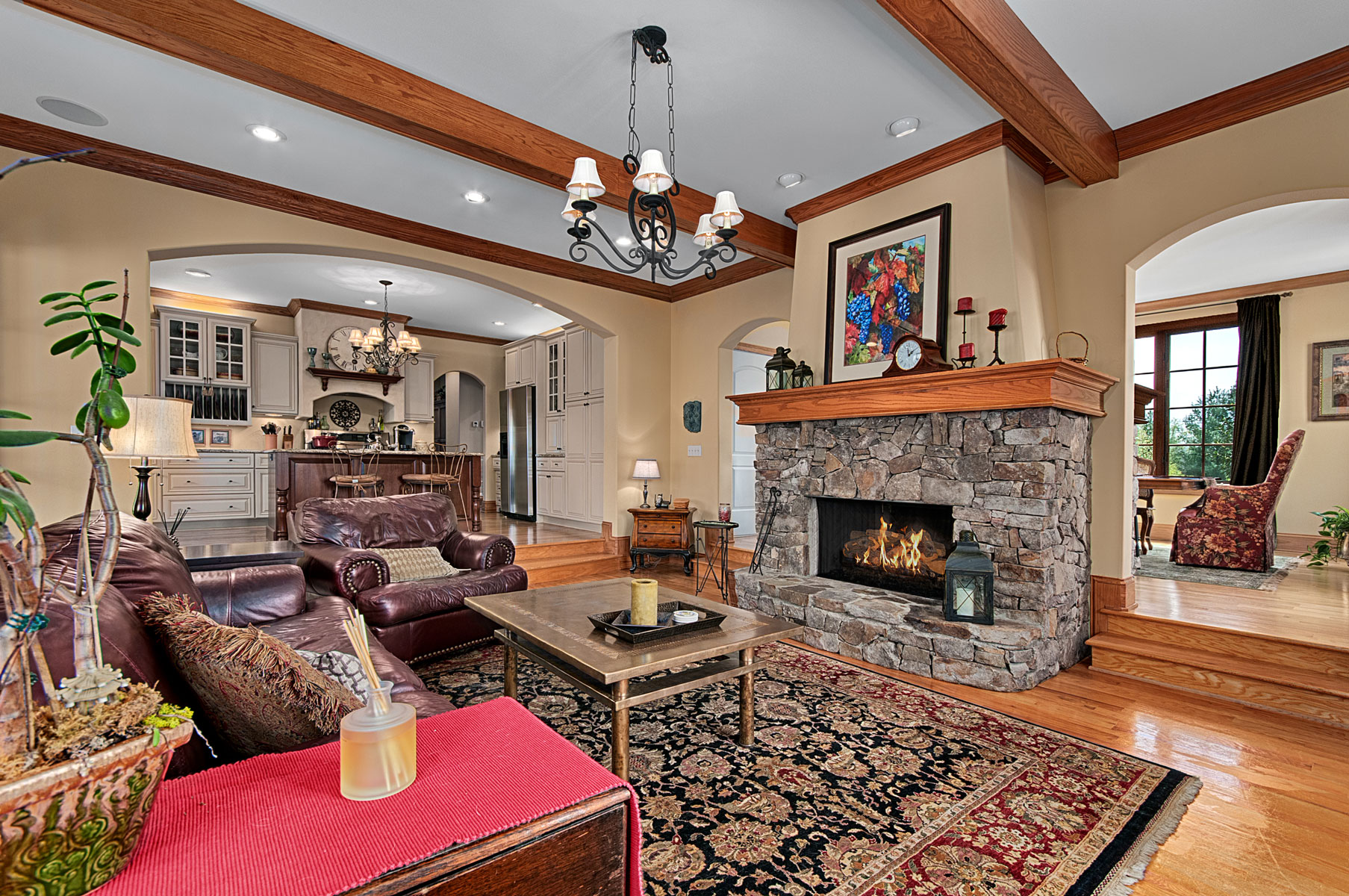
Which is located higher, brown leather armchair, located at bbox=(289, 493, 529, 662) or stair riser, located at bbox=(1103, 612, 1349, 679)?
brown leather armchair, located at bbox=(289, 493, 529, 662)

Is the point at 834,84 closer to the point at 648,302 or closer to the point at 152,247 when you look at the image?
the point at 648,302

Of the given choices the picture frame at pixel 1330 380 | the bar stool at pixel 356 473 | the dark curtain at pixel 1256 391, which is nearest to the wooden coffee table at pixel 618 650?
the bar stool at pixel 356 473

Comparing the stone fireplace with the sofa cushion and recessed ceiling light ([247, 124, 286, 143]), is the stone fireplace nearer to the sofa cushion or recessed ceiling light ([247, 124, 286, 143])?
the sofa cushion

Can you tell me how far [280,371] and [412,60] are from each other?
19.8 feet

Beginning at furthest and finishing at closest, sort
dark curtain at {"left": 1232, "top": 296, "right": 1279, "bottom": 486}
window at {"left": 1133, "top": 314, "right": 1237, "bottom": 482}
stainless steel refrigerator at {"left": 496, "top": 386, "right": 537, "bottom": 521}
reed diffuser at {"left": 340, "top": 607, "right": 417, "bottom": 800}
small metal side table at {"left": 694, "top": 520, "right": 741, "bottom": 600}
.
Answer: stainless steel refrigerator at {"left": 496, "top": 386, "right": 537, "bottom": 521}
window at {"left": 1133, "top": 314, "right": 1237, "bottom": 482}
dark curtain at {"left": 1232, "top": 296, "right": 1279, "bottom": 486}
small metal side table at {"left": 694, "top": 520, "right": 741, "bottom": 600}
reed diffuser at {"left": 340, "top": 607, "right": 417, "bottom": 800}

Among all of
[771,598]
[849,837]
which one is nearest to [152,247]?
[771,598]

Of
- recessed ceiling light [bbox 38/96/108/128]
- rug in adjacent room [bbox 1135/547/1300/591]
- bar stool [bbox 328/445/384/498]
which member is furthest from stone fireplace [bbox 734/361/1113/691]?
recessed ceiling light [bbox 38/96/108/128]

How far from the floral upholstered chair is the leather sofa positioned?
6.04 metres

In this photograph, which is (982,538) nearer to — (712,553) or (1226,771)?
(1226,771)

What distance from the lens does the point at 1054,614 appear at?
3.26 metres

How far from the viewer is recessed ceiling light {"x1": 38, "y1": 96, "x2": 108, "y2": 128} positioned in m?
3.19

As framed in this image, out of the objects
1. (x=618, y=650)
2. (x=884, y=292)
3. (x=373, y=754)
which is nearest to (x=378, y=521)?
(x=618, y=650)

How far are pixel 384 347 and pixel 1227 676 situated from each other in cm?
782

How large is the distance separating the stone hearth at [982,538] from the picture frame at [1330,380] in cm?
462
